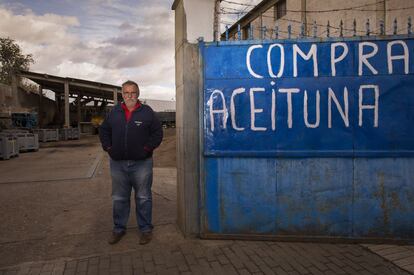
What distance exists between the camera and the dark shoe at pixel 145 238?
404 centimetres

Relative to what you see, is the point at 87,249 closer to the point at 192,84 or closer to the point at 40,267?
the point at 40,267

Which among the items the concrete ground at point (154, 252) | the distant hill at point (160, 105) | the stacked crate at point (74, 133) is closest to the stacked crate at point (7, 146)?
the concrete ground at point (154, 252)

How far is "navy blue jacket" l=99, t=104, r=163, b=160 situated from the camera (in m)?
3.94

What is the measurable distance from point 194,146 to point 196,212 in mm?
801

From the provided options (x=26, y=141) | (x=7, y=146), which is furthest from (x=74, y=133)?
(x=7, y=146)

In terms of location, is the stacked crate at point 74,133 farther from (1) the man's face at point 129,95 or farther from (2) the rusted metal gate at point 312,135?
(2) the rusted metal gate at point 312,135

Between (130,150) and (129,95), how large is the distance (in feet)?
2.14

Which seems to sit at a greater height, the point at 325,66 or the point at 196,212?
the point at 325,66

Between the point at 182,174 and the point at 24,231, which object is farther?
the point at 24,231

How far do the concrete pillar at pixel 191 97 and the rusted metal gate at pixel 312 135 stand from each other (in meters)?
0.12

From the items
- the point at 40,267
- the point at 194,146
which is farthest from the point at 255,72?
the point at 40,267

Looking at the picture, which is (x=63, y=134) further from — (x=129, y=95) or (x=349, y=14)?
(x=129, y=95)

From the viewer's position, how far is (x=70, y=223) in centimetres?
490

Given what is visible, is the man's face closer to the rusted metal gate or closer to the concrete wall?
the rusted metal gate
